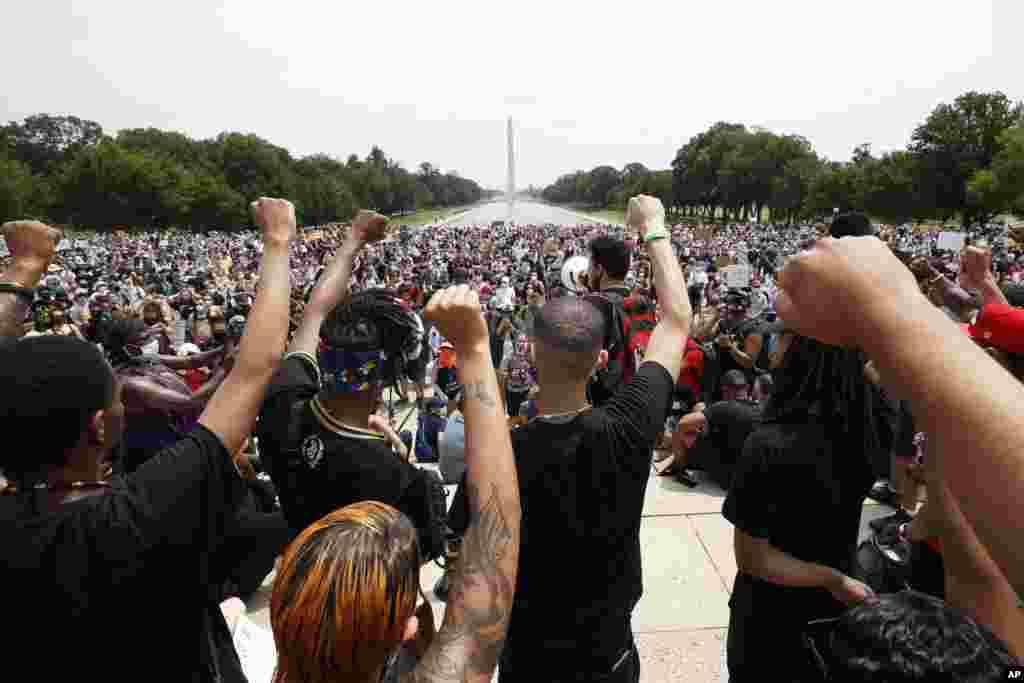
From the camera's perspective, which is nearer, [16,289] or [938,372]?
[938,372]

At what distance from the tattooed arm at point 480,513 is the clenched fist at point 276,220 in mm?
805

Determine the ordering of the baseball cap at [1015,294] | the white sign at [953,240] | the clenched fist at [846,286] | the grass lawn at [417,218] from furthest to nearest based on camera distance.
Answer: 1. the grass lawn at [417,218]
2. the white sign at [953,240]
3. the baseball cap at [1015,294]
4. the clenched fist at [846,286]

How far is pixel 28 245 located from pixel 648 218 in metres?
2.35

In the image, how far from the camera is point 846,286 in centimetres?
91

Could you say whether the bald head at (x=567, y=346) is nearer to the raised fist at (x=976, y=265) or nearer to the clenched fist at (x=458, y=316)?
the clenched fist at (x=458, y=316)

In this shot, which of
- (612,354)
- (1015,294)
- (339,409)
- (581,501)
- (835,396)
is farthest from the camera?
(1015,294)

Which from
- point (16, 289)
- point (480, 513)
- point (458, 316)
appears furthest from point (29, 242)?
point (480, 513)

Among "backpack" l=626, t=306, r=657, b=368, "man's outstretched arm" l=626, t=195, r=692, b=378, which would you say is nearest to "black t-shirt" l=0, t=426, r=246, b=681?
"man's outstretched arm" l=626, t=195, r=692, b=378

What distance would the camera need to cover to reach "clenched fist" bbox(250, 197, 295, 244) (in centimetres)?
189

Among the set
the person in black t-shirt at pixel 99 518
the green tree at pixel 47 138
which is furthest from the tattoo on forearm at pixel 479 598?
the green tree at pixel 47 138

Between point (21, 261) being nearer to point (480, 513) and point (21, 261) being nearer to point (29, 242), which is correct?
point (29, 242)

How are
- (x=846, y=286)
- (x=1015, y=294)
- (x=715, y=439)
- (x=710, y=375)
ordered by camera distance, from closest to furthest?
(x=846, y=286) → (x=1015, y=294) → (x=715, y=439) → (x=710, y=375)

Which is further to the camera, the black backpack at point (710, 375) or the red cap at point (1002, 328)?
the black backpack at point (710, 375)

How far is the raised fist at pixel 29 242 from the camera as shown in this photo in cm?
233
